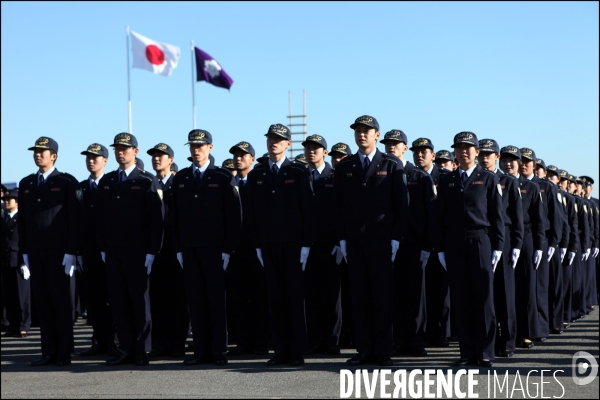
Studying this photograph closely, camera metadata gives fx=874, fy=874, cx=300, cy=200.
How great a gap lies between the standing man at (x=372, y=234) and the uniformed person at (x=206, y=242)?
1.39m

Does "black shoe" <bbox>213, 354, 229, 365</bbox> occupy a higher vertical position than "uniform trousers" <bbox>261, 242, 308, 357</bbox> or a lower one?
lower

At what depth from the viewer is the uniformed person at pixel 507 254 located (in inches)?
402

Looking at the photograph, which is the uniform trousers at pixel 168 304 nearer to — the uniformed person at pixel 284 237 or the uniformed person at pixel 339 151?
the uniformed person at pixel 284 237

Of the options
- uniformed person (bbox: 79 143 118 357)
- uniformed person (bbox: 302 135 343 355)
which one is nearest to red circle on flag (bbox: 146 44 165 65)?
uniformed person (bbox: 79 143 118 357)

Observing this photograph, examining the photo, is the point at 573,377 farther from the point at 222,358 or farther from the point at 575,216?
the point at 575,216

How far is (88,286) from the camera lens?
1149 centimetres

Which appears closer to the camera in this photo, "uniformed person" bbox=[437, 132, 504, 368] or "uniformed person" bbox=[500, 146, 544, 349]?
"uniformed person" bbox=[437, 132, 504, 368]

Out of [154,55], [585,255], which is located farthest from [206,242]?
[154,55]

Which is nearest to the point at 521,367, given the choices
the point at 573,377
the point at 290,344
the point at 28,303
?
the point at 573,377

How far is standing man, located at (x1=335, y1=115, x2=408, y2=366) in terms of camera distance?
943cm

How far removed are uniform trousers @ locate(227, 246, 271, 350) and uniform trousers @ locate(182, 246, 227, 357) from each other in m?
1.10

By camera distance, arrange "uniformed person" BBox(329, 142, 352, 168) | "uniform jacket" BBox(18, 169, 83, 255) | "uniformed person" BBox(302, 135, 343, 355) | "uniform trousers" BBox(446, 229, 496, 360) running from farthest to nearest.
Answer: "uniformed person" BBox(329, 142, 352, 168) < "uniformed person" BBox(302, 135, 343, 355) < "uniform jacket" BBox(18, 169, 83, 255) < "uniform trousers" BBox(446, 229, 496, 360)

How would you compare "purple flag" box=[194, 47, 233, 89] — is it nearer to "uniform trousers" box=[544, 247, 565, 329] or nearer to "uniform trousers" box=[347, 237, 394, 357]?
"uniform trousers" box=[544, 247, 565, 329]

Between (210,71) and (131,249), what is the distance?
22.1 meters
